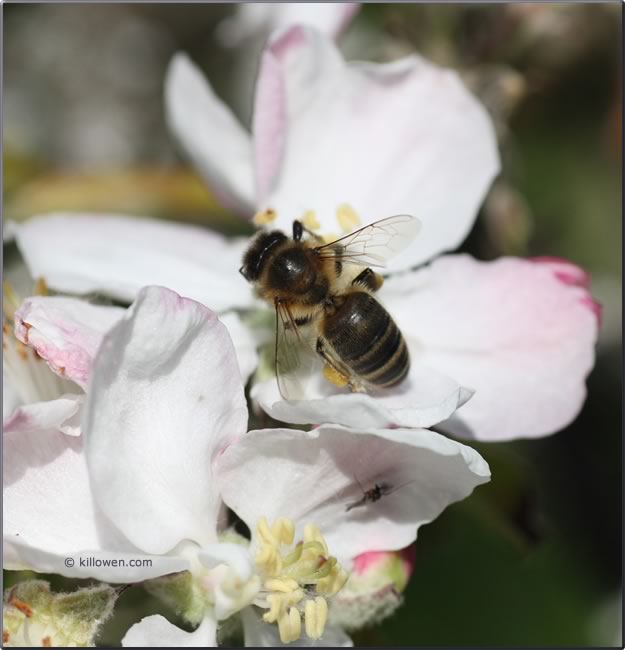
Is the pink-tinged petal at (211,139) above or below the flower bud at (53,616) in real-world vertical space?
above

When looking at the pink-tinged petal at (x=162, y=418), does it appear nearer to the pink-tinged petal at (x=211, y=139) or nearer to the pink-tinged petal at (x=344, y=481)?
the pink-tinged petal at (x=344, y=481)

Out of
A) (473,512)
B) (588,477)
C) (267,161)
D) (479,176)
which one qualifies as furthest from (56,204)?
(588,477)

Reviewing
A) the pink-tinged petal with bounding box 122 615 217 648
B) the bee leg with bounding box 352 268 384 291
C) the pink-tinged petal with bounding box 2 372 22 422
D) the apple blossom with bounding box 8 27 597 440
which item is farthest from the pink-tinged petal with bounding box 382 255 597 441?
the pink-tinged petal with bounding box 2 372 22 422

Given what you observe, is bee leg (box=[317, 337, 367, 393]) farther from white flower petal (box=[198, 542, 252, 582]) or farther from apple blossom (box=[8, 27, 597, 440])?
white flower petal (box=[198, 542, 252, 582])

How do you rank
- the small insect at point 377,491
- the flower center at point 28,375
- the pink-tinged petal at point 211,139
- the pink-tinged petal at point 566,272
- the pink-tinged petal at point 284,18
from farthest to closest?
the pink-tinged petal at point 284,18, the pink-tinged petal at point 211,139, the pink-tinged petal at point 566,272, the flower center at point 28,375, the small insect at point 377,491

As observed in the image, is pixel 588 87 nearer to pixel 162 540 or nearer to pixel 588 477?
pixel 588 477

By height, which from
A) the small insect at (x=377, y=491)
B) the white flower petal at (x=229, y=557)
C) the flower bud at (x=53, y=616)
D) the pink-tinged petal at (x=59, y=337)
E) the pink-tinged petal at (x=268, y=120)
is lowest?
the flower bud at (x=53, y=616)

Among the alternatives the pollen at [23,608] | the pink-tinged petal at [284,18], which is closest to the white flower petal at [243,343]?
the pollen at [23,608]

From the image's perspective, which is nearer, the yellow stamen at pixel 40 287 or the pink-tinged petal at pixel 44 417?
the pink-tinged petal at pixel 44 417

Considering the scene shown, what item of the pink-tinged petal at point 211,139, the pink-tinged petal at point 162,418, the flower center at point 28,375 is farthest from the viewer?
the pink-tinged petal at point 211,139
